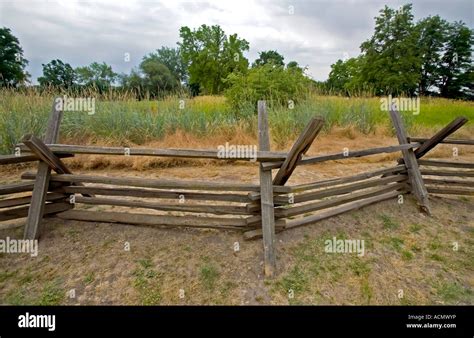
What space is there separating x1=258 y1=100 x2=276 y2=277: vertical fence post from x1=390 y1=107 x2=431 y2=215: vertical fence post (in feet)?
8.29

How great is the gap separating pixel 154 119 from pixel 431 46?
1811 inches

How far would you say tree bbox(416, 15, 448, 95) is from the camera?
33812mm

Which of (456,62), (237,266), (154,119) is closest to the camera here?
(237,266)

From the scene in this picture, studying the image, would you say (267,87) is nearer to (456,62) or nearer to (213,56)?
(213,56)

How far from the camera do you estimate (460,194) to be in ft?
12.9

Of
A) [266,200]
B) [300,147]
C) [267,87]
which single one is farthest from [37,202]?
[267,87]

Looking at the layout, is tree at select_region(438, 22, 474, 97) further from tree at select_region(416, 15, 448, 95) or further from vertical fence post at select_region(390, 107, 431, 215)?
vertical fence post at select_region(390, 107, 431, 215)

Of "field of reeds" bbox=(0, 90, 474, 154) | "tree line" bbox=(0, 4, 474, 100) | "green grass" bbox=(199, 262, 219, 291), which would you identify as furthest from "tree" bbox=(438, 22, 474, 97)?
"green grass" bbox=(199, 262, 219, 291)

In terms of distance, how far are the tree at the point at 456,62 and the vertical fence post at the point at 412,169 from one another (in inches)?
1618

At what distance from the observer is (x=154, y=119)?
19.8ft

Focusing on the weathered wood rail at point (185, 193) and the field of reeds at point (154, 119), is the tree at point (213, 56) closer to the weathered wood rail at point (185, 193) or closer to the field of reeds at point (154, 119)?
the field of reeds at point (154, 119)
